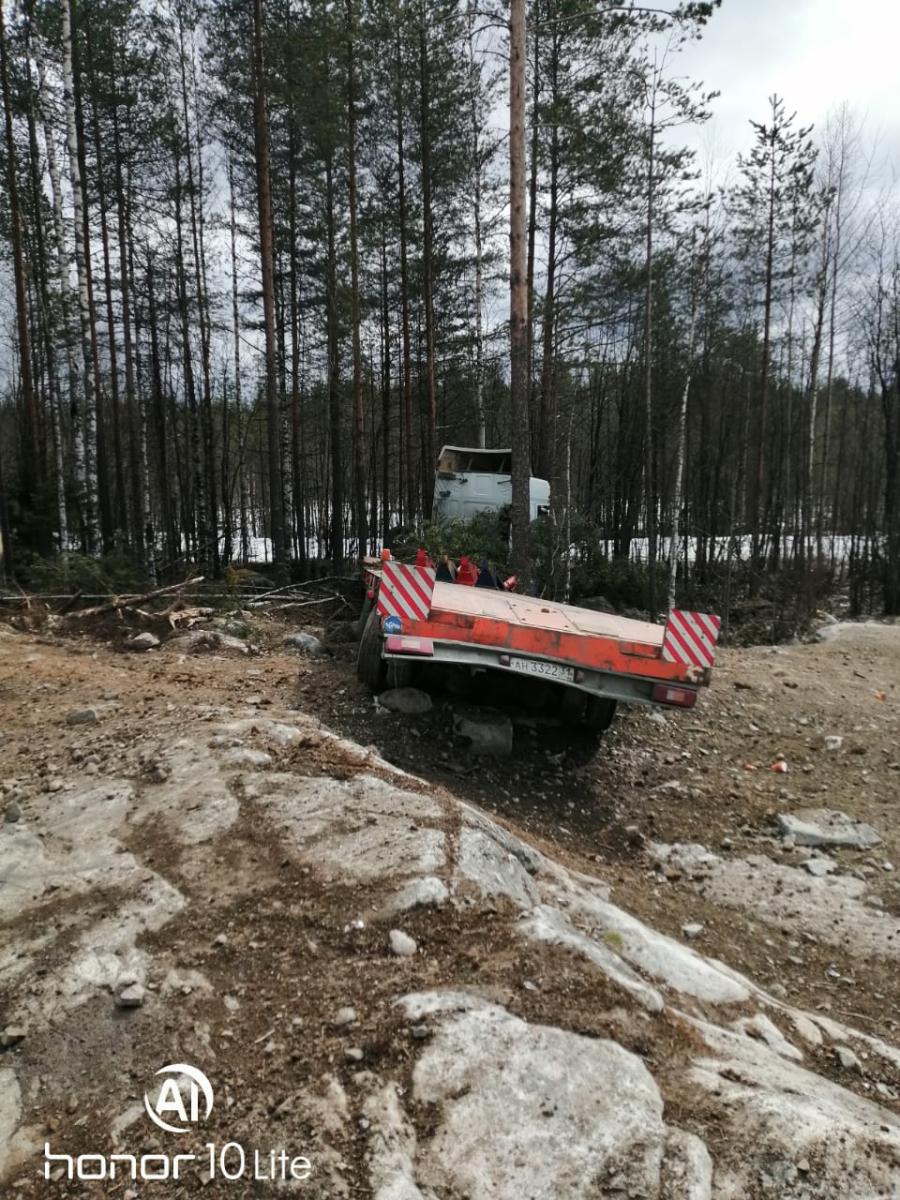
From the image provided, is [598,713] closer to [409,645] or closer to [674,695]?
[674,695]

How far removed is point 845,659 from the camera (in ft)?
33.3

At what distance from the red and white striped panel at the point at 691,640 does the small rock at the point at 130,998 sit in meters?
3.70

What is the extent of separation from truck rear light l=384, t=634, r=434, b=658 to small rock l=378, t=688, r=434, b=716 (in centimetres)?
116

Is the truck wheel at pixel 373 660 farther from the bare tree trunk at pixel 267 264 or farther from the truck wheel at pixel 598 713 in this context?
the bare tree trunk at pixel 267 264

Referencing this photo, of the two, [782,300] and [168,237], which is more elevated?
[168,237]

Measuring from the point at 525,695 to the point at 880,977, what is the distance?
299 cm

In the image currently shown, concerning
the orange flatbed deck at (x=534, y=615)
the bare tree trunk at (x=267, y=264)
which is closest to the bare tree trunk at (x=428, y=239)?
the bare tree trunk at (x=267, y=264)

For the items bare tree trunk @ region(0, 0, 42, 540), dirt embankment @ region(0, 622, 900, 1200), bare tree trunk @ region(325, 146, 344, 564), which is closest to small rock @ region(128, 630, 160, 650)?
dirt embankment @ region(0, 622, 900, 1200)

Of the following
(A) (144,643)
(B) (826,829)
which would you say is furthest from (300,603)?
(B) (826,829)

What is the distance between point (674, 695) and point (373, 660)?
8.06ft

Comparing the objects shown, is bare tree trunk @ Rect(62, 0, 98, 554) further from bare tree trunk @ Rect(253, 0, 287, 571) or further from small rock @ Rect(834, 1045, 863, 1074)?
small rock @ Rect(834, 1045, 863, 1074)

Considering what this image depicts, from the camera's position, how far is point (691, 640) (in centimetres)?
494

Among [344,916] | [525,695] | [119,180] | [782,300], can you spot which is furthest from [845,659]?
[119,180]

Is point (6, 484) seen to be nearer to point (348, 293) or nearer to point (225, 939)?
point (348, 293)
